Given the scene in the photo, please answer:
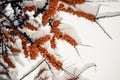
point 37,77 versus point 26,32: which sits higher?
point 26,32

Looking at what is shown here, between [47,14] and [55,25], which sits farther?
[55,25]

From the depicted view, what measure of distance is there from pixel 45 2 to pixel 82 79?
74 centimetres

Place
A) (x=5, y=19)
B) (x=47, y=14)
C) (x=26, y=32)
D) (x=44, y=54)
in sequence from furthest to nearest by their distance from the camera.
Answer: (x=5, y=19) → (x=26, y=32) → (x=44, y=54) → (x=47, y=14)

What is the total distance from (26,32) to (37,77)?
0.52 meters

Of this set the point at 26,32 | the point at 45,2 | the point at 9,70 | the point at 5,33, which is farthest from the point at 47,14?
the point at 9,70

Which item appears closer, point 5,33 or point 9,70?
point 5,33

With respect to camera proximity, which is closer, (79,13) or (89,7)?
(79,13)

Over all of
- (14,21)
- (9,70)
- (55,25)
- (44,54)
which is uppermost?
(14,21)

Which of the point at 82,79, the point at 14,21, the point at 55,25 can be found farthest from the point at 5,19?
the point at 82,79

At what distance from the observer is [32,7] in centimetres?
156

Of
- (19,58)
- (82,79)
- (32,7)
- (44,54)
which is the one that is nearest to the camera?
(44,54)

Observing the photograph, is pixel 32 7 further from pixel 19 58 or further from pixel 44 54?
pixel 19 58

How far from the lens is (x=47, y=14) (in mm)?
1268

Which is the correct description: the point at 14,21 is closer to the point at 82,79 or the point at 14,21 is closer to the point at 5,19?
the point at 5,19
